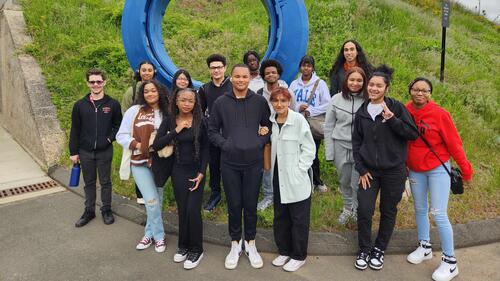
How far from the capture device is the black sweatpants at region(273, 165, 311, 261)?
317 cm

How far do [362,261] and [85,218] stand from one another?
8.89ft

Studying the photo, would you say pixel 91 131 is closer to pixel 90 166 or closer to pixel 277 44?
pixel 90 166

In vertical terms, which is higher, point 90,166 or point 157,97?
point 157,97

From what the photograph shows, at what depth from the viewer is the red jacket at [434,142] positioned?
9.82 feet

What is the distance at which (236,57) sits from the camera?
800 cm

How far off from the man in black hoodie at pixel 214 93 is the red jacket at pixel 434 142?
5.45 ft

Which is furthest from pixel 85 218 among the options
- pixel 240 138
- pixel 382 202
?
pixel 382 202

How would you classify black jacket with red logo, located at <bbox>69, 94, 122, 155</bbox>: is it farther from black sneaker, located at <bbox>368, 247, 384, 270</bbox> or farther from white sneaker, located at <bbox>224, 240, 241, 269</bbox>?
black sneaker, located at <bbox>368, 247, 384, 270</bbox>

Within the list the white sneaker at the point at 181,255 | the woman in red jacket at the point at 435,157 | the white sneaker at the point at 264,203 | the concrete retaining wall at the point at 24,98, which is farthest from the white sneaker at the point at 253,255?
the concrete retaining wall at the point at 24,98

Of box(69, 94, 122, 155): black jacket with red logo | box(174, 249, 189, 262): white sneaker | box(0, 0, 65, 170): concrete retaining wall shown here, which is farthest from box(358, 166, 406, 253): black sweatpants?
box(0, 0, 65, 170): concrete retaining wall

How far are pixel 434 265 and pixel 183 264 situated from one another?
2054mm

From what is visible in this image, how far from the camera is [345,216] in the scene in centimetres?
376

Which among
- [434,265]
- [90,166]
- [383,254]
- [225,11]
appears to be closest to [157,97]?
[90,166]

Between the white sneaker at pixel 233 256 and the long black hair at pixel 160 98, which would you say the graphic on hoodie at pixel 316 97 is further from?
the white sneaker at pixel 233 256
